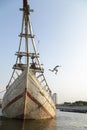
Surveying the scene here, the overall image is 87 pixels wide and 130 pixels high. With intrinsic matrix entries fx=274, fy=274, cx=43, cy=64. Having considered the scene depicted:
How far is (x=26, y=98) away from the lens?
42.5m

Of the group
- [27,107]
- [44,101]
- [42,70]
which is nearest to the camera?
[27,107]

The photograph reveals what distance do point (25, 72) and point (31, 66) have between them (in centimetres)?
529

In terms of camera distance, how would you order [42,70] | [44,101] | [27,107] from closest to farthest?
[27,107] < [44,101] < [42,70]

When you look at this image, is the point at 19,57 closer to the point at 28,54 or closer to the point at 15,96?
the point at 28,54

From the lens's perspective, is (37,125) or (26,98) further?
(26,98)

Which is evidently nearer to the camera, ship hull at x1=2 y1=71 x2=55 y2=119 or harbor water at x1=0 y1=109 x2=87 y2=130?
harbor water at x1=0 y1=109 x2=87 y2=130

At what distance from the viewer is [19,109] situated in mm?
42688

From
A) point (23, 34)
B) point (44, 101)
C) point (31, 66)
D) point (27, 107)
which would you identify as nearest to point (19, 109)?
point (27, 107)

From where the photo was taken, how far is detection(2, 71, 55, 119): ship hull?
4253 centimetres

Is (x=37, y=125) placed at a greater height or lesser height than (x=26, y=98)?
lesser

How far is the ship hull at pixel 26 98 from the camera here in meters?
42.5

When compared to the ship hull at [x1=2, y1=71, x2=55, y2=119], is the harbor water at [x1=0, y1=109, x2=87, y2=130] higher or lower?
lower

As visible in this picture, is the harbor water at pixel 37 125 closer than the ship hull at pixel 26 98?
Yes

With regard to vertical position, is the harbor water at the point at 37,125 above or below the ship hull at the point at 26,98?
below
